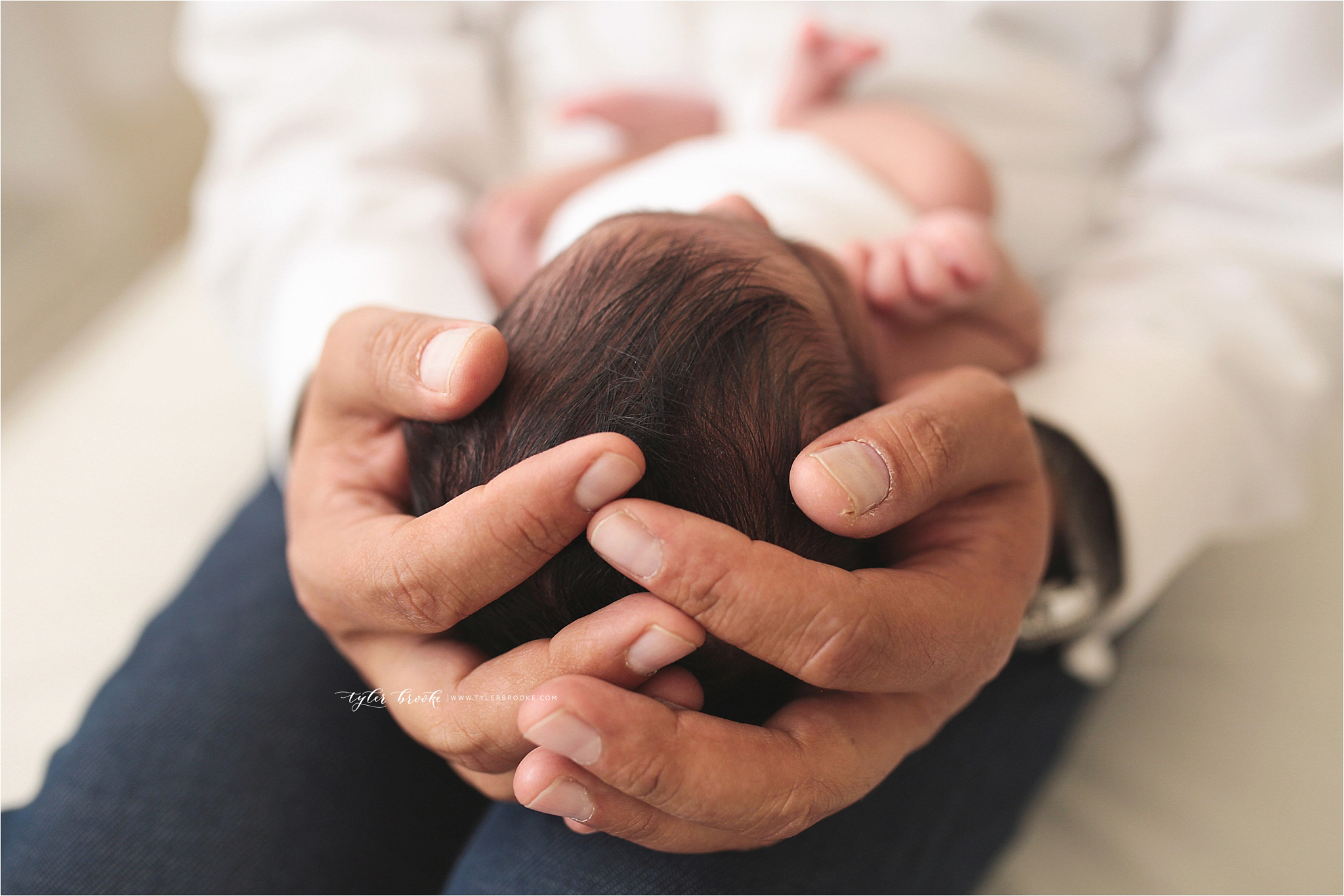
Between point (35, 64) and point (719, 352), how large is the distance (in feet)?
5.66

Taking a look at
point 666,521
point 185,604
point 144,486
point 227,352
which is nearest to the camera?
point 666,521

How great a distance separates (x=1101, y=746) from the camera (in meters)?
0.90

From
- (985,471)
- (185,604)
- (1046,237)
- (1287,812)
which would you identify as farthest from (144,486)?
(1287,812)

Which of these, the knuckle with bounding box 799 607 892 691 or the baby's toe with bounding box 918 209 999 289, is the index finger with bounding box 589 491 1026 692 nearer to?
the knuckle with bounding box 799 607 892 691

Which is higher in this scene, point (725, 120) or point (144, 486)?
point (725, 120)

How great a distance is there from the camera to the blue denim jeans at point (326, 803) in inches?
24.5

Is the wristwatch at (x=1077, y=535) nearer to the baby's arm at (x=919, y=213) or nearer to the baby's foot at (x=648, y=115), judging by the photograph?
the baby's arm at (x=919, y=213)

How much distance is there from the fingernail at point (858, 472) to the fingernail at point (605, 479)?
0.10m

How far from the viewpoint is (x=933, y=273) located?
2.40ft

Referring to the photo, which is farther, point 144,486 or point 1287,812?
point 144,486

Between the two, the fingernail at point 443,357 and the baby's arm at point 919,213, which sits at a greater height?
the fingernail at point 443,357

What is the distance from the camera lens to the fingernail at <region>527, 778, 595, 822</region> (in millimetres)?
446

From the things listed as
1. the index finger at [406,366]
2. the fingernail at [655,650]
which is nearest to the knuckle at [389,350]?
the index finger at [406,366]

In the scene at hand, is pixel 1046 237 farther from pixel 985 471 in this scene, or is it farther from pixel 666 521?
pixel 666 521
